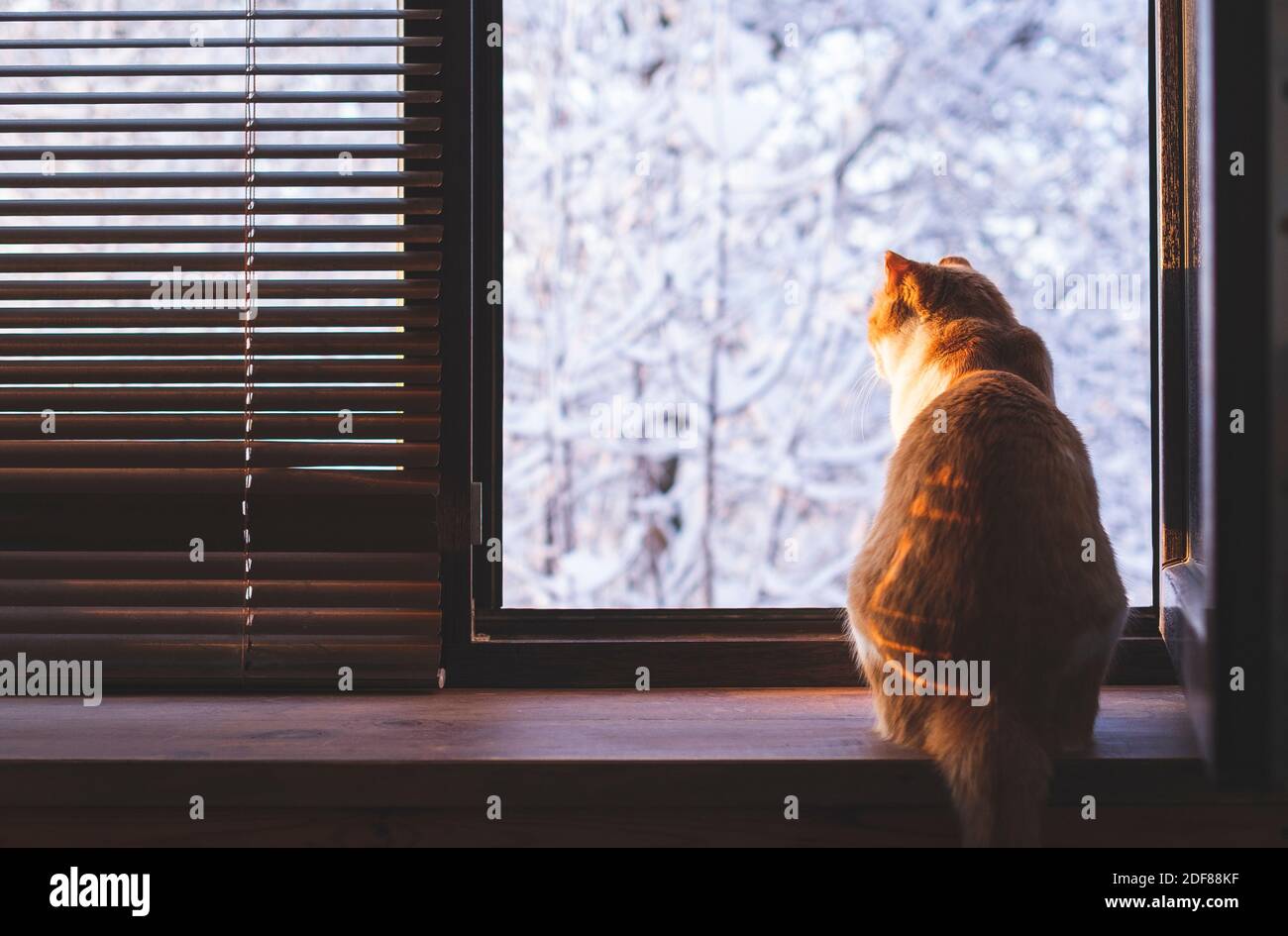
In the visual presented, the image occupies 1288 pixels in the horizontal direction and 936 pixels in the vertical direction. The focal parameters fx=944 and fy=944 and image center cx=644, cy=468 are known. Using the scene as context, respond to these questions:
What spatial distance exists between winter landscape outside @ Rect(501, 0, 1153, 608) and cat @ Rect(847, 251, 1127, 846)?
32 cm

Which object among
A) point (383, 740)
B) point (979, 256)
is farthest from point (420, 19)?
point (383, 740)

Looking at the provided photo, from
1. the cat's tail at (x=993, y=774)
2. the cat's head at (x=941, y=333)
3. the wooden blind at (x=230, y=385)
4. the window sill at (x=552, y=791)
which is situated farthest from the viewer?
the wooden blind at (x=230, y=385)

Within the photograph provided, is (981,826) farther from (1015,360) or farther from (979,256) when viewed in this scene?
(979,256)

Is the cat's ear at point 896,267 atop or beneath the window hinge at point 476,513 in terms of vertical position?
atop

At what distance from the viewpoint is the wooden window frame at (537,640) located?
4.52 ft

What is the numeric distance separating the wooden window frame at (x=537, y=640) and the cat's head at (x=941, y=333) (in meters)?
0.29

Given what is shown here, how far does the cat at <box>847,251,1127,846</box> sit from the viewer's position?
98 cm

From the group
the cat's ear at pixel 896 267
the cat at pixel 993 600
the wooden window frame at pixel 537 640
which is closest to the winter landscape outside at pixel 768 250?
the wooden window frame at pixel 537 640

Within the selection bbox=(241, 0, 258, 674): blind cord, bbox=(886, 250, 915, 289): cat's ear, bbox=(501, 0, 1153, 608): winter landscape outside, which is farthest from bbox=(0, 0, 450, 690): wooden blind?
bbox=(886, 250, 915, 289): cat's ear

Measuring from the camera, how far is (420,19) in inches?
52.9

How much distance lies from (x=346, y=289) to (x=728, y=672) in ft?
2.53

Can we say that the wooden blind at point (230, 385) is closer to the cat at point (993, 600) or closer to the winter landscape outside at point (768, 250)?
the winter landscape outside at point (768, 250)

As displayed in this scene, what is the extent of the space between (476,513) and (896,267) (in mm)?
682
